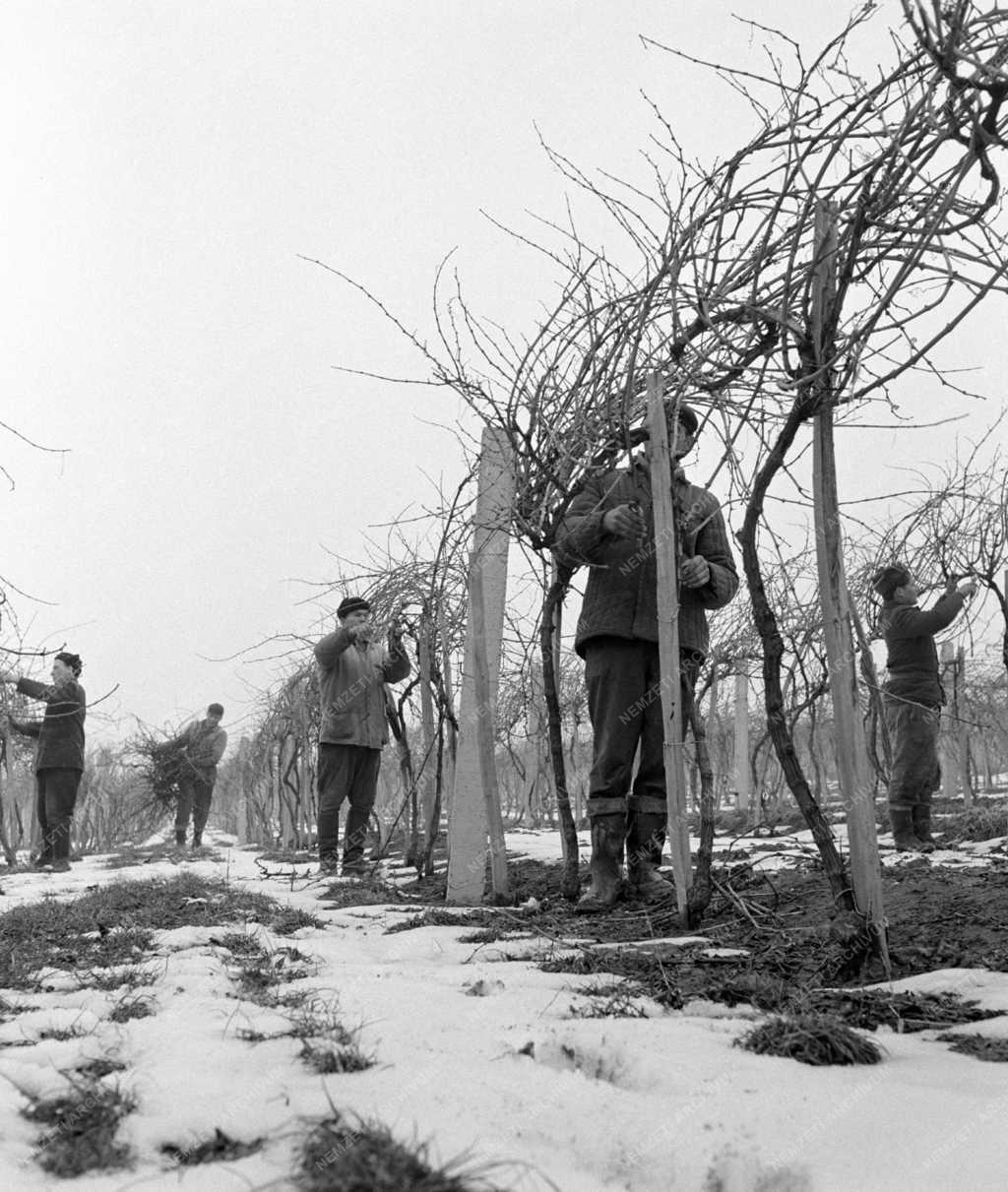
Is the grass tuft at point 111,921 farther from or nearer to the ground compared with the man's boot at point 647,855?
nearer to the ground

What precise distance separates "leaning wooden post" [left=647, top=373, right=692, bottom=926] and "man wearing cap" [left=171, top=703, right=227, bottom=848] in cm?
964

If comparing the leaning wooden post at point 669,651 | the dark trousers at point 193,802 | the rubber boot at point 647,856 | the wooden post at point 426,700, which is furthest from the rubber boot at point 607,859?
the dark trousers at point 193,802

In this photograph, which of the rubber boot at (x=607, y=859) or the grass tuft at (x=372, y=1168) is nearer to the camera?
the grass tuft at (x=372, y=1168)

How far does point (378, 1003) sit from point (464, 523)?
254cm

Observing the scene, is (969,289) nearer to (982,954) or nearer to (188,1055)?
(982,954)

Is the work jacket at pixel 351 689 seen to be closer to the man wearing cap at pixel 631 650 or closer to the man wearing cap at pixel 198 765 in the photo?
the man wearing cap at pixel 631 650

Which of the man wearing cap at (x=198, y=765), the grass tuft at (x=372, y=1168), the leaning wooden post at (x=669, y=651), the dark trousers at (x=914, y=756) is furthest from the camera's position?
the man wearing cap at (x=198, y=765)

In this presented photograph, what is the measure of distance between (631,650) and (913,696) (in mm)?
2847

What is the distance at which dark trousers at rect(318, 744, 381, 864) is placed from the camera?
584cm

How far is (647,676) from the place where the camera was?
11.6 ft

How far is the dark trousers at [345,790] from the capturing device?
5.84m

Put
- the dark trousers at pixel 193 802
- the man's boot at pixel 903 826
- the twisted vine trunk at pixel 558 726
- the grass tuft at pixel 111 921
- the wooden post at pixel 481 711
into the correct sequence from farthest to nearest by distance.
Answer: the dark trousers at pixel 193 802 < the man's boot at pixel 903 826 < the wooden post at pixel 481 711 < the twisted vine trunk at pixel 558 726 < the grass tuft at pixel 111 921

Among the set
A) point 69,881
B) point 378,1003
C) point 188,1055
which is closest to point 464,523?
point 378,1003

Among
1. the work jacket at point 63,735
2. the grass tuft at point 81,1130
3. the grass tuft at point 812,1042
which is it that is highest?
the work jacket at point 63,735
